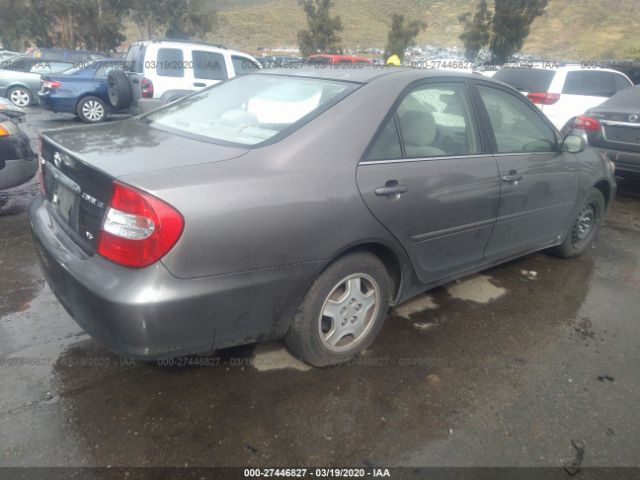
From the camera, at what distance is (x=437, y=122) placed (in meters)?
2.96

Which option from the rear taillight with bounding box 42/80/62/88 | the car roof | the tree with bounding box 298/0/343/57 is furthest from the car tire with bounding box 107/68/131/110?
the tree with bounding box 298/0/343/57

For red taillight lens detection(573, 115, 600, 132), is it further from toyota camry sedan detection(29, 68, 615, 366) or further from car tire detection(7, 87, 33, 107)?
car tire detection(7, 87, 33, 107)

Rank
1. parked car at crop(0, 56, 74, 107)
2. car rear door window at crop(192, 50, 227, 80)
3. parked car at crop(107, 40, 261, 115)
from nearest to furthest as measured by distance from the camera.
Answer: parked car at crop(107, 40, 261, 115) < car rear door window at crop(192, 50, 227, 80) < parked car at crop(0, 56, 74, 107)

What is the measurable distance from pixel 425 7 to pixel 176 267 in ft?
227

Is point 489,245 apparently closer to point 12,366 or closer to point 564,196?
point 564,196

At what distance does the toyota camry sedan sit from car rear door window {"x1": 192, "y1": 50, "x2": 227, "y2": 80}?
21.8ft

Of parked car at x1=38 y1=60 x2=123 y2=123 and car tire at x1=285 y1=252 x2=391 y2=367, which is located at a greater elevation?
car tire at x1=285 y1=252 x2=391 y2=367

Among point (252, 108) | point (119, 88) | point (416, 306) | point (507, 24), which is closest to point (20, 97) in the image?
point (119, 88)

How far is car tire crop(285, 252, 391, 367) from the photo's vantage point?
8.03 ft

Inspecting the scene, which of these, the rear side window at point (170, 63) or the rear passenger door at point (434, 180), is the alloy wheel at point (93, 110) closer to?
the rear side window at point (170, 63)

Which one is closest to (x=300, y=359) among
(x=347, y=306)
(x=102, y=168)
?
(x=347, y=306)

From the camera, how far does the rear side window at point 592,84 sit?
8.31 m

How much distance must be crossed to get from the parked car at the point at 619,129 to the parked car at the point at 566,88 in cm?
114

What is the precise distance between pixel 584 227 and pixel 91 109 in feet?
35.6
